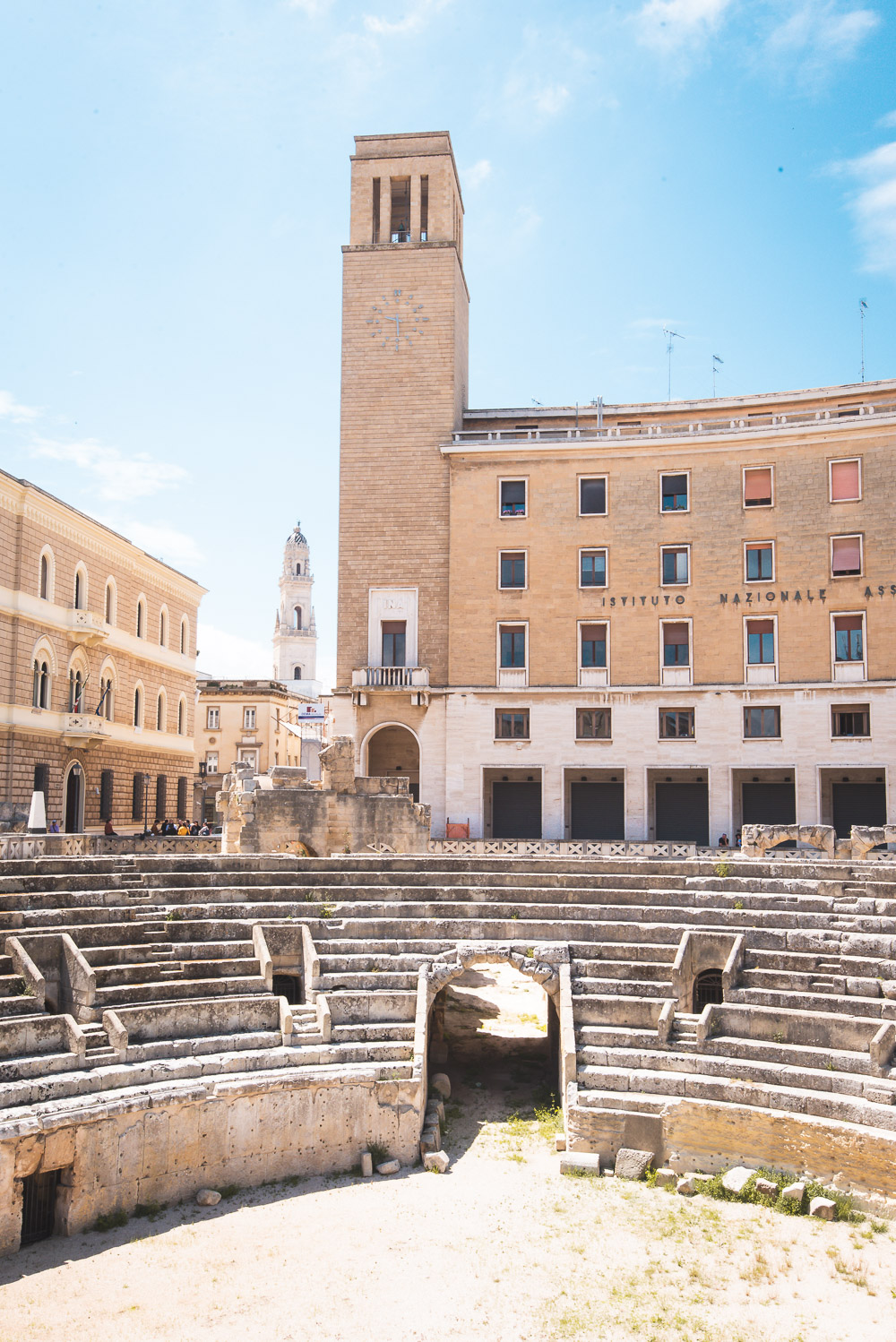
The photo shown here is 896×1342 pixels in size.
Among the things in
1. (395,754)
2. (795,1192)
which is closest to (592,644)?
(395,754)

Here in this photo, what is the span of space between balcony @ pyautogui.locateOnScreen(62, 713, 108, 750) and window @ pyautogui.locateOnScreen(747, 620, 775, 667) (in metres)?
23.0

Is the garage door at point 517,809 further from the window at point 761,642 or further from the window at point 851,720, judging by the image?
the window at point 851,720

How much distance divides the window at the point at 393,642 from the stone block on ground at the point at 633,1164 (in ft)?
83.3

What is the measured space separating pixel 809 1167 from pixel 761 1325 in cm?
326

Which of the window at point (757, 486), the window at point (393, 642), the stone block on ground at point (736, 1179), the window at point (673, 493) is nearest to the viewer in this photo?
the stone block on ground at point (736, 1179)

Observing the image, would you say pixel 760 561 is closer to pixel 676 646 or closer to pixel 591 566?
pixel 676 646

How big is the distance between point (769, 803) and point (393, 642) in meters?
14.6

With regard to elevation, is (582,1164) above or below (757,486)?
below

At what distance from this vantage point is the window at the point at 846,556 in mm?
35031

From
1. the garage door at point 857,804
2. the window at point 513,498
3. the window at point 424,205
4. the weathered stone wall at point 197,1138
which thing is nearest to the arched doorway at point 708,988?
the weathered stone wall at point 197,1138

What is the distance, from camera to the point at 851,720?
114 ft

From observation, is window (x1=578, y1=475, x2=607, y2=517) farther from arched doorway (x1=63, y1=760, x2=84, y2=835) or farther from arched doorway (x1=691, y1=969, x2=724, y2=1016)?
arched doorway (x1=691, y1=969, x2=724, y2=1016)

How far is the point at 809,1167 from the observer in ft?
43.2

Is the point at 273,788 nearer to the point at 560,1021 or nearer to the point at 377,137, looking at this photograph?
the point at 560,1021
